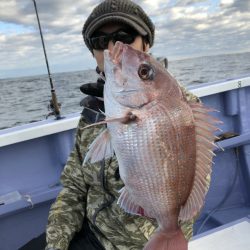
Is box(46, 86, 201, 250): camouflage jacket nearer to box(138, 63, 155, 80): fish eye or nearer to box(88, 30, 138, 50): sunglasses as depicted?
box(88, 30, 138, 50): sunglasses

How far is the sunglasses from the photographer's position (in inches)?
76.1

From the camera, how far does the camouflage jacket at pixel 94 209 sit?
2.05m

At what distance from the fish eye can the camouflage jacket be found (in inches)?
25.9

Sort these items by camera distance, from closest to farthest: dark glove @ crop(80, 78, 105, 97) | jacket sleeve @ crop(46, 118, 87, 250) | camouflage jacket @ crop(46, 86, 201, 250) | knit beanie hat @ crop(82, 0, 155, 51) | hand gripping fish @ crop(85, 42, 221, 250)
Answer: hand gripping fish @ crop(85, 42, 221, 250)
knit beanie hat @ crop(82, 0, 155, 51)
camouflage jacket @ crop(46, 86, 201, 250)
dark glove @ crop(80, 78, 105, 97)
jacket sleeve @ crop(46, 118, 87, 250)

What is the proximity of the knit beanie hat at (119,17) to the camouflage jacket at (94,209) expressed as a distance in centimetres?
45

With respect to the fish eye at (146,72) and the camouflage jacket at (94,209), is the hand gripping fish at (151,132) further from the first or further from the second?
the camouflage jacket at (94,209)

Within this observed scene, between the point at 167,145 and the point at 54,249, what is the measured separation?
124 cm

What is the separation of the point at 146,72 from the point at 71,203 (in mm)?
1366

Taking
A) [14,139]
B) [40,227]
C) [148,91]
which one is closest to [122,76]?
[148,91]

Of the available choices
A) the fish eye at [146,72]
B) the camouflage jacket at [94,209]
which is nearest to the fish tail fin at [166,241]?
the camouflage jacket at [94,209]

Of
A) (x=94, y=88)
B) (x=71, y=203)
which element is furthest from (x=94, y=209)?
(x=94, y=88)

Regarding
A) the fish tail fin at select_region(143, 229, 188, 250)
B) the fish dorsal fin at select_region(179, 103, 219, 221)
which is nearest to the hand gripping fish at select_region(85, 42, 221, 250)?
the fish dorsal fin at select_region(179, 103, 219, 221)

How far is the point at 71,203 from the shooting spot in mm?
2438

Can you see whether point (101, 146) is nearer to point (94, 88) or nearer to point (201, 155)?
point (201, 155)
